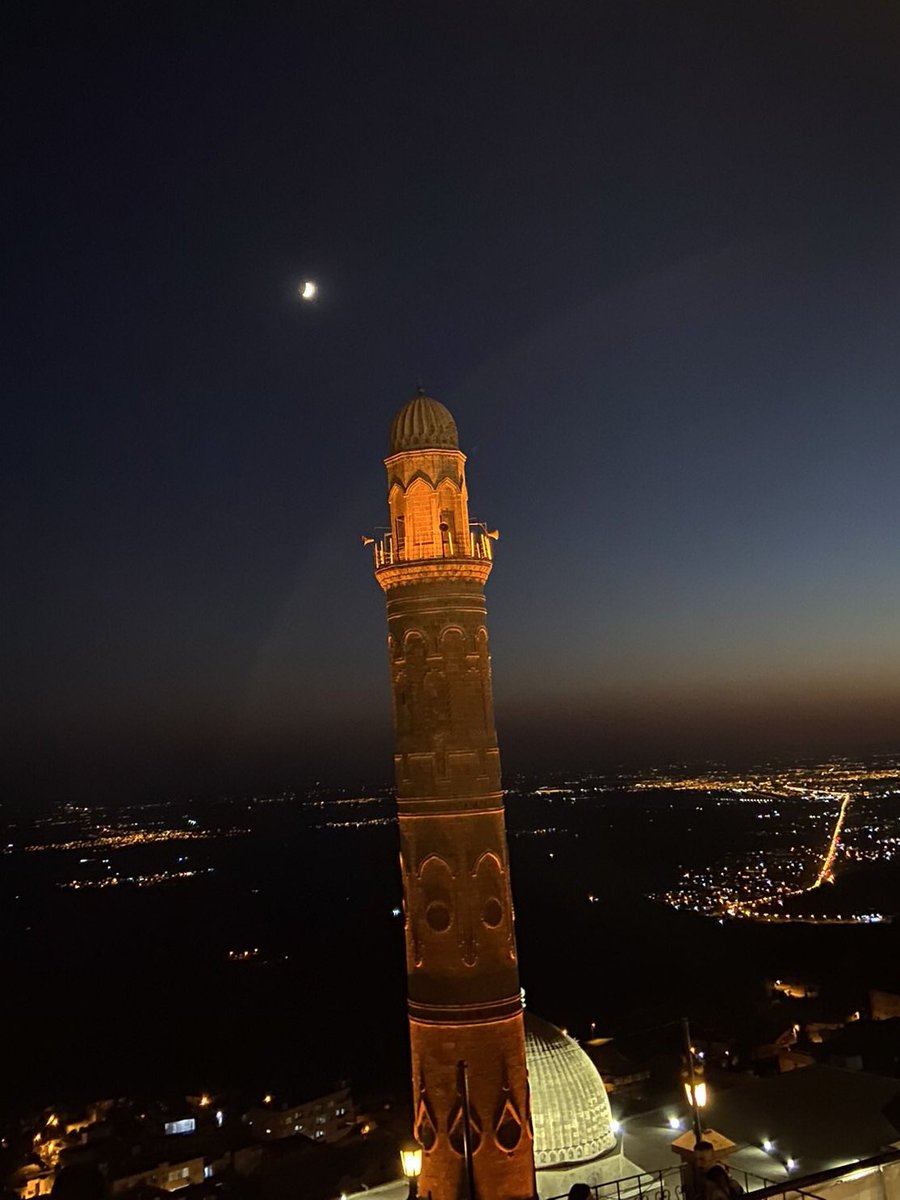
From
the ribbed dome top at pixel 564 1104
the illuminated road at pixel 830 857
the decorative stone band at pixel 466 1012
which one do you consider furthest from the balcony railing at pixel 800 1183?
the illuminated road at pixel 830 857

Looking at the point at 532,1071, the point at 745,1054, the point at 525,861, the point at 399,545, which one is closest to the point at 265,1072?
the point at 745,1054

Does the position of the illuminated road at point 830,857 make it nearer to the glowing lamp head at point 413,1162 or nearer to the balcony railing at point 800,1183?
the balcony railing at point 800,1183

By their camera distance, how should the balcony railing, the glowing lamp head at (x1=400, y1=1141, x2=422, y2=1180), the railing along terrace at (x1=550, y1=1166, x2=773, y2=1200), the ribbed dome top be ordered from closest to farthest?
1. the balcony railing
2. the glowing lamp head at (x1=400, y1=1141, x2=422, y2=1180)
3. the railing along terrace at (x1=550, y1=1166, x2=773, y2=1200)
4. the ribbed dome top

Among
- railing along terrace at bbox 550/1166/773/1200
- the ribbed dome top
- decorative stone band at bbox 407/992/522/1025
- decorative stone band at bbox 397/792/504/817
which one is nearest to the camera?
decorative stone band at bbox 407/992/522/1025

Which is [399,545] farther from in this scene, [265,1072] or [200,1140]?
[265,1072]

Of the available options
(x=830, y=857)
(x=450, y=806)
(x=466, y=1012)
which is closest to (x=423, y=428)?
(x=450, y=806)

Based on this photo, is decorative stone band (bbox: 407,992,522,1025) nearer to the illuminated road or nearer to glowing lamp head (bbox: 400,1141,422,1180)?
glowing lamp head (bbox: 400,1141,422,1180)

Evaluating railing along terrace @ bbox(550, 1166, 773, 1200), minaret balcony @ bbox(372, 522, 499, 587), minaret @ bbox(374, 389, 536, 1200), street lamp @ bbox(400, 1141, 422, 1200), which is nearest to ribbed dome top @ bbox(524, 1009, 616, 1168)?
railing along terrace @ bbox(550, 1166, 773, 1200)

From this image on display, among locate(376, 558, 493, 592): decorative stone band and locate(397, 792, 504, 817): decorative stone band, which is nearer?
locate(397, 792, 504, 817): decorative stone band

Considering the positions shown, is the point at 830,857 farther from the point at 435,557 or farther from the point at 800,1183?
the point at 800,1183
